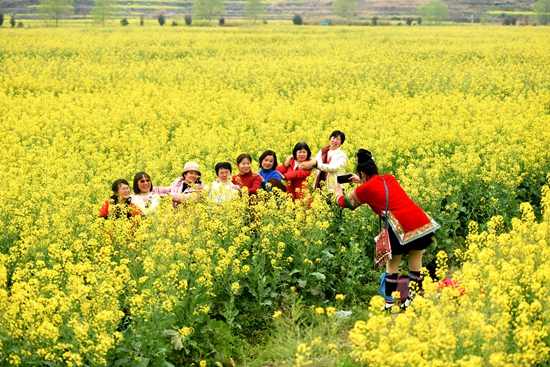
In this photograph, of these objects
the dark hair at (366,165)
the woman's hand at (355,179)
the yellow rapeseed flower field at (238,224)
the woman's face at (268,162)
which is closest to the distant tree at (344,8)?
the yellow rapeseed flower field at (238,224)

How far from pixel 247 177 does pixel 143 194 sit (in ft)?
5.37

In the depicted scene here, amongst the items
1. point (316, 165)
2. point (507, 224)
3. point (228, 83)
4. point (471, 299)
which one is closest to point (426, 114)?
point (507, 224)

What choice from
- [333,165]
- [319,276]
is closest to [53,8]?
[333,165]

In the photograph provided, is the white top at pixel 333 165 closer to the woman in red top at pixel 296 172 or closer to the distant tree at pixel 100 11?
the woman in red top at pixel 296 172

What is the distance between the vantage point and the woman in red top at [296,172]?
33.8ft

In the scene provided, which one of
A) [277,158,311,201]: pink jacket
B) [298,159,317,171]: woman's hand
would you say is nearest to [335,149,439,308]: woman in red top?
[298,159,317,171]: woman's hand

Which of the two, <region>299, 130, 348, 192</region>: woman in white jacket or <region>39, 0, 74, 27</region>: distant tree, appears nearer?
<region>299, 130, 348, 192</region>: woman in white jacket

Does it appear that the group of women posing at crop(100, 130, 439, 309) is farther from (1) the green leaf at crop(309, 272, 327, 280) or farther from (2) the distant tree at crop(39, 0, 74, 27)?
(2) the distant tree at crop(39, 0, 74, 27)

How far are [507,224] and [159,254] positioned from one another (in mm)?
6131

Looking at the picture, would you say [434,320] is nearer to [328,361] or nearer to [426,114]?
[328,361]

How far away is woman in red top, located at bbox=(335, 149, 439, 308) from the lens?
793 centimetres

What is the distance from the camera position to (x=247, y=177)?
33.4 feet

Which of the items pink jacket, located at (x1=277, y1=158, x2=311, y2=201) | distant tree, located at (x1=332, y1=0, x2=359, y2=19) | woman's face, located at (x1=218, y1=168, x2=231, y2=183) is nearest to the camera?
woman's face, located at (x1=218, y1=168, x2=231, y2=183)

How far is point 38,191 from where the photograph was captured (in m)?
10.4
